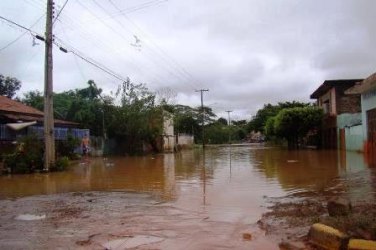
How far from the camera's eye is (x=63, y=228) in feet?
30.3

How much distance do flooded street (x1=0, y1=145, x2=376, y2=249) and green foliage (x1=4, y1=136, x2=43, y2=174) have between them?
235 centimetres

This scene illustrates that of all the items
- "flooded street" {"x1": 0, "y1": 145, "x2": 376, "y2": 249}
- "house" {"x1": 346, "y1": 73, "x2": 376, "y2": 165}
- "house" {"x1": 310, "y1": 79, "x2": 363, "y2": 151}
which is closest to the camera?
"flooded street" {"x1": 0, "y1": 145, "x2": 376, "y2": 249}

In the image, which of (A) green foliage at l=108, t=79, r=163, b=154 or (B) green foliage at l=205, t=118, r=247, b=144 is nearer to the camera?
(A) green foliage at l=108, t=79, r=163, b=154

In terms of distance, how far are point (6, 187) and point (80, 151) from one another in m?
19.1

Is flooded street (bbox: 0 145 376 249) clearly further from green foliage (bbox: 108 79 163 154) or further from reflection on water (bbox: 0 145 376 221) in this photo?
green foliage (bbox: 108 79 163 154)

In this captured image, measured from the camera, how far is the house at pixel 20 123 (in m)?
27.8

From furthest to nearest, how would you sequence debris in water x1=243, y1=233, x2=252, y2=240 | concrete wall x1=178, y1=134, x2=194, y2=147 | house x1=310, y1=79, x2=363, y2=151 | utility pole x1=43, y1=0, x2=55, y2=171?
concrete wall x1=178, y1=134, x2=194, y2=147 → house x1=310, y1=79, x2=363, y2=151 → utility pole x1=43, y1=0, x2=55, y2=171 → debris in water x1=243, y1=233, x2=252, y2=240

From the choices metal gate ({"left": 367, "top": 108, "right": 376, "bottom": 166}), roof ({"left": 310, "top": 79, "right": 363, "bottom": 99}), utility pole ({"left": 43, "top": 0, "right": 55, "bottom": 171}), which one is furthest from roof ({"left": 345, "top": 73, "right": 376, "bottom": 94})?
utility pole ({"left": 43, "top": 0, "right": 55, "bottom": 171})

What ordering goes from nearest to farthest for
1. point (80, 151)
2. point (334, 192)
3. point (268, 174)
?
point (334, 192), point (268, 174), point (80, 151)

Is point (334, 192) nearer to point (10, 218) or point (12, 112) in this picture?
point (10, 218)

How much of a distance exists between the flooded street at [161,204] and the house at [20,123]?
775 cm

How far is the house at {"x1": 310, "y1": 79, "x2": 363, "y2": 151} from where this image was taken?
3991 cm

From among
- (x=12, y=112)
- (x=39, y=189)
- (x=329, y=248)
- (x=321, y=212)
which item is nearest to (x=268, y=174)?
(x=39, y=189)

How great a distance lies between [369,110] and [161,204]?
2112 centimetres
